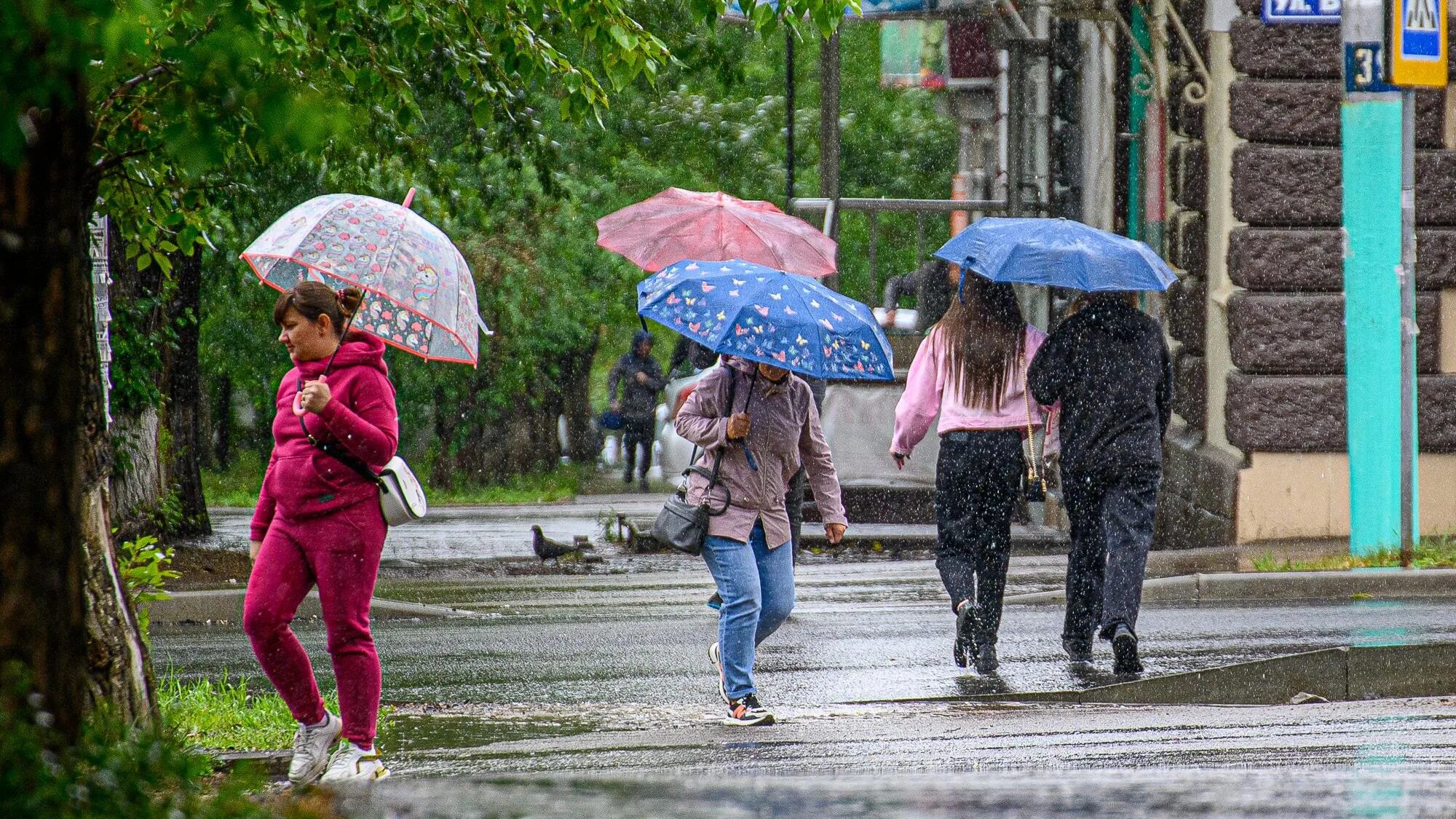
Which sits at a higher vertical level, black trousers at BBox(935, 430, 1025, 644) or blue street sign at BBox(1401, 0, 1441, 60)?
blue street sign at BBox(1401, 0, 1441, 60)

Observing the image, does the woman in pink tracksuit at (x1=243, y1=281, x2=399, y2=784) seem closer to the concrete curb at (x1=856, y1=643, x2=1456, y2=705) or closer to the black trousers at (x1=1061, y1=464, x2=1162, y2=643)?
the concrete curb at (x1=856, y1=643, x2=1456, y2=705)

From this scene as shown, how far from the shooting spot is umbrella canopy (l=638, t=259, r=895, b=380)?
21.9 feet

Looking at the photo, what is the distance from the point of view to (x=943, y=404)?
823 cm

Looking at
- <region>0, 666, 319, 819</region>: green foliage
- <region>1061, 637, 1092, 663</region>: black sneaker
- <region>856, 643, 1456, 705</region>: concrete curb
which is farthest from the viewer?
<region>1061, 637, 1092, 663</region>: black sneaker

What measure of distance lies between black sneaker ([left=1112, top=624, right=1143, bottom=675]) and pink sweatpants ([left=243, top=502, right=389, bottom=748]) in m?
3.50

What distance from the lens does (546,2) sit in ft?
28.1

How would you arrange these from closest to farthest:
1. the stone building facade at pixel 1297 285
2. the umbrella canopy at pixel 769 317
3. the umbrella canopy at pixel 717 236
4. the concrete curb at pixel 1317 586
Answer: the umbrella canopy at pixel 769 317, the umbrella canopy at pixel 717 236, the concrete curb at pixel 1317 586, the stone building facade at pixel 1297 285

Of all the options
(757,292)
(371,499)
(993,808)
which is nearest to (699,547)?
(757,292)

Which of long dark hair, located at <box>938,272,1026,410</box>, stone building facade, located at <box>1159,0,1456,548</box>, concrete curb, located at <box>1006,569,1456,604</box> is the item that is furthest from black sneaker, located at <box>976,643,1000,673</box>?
stone building facade, located at <box>1159,0,1456,548</box>

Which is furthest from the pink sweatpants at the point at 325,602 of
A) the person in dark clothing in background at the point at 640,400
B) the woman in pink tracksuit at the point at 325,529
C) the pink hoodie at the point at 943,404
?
the person in dark clothing in background at the point at 640,400

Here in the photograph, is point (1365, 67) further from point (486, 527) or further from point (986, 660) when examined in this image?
point (486, 527)

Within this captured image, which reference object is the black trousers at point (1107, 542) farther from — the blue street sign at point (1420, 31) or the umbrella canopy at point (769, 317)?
the blue street sign at point (1420, 31)

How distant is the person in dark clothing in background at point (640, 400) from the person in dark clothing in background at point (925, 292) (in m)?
8.52

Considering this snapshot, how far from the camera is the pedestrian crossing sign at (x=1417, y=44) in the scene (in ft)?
34.6
